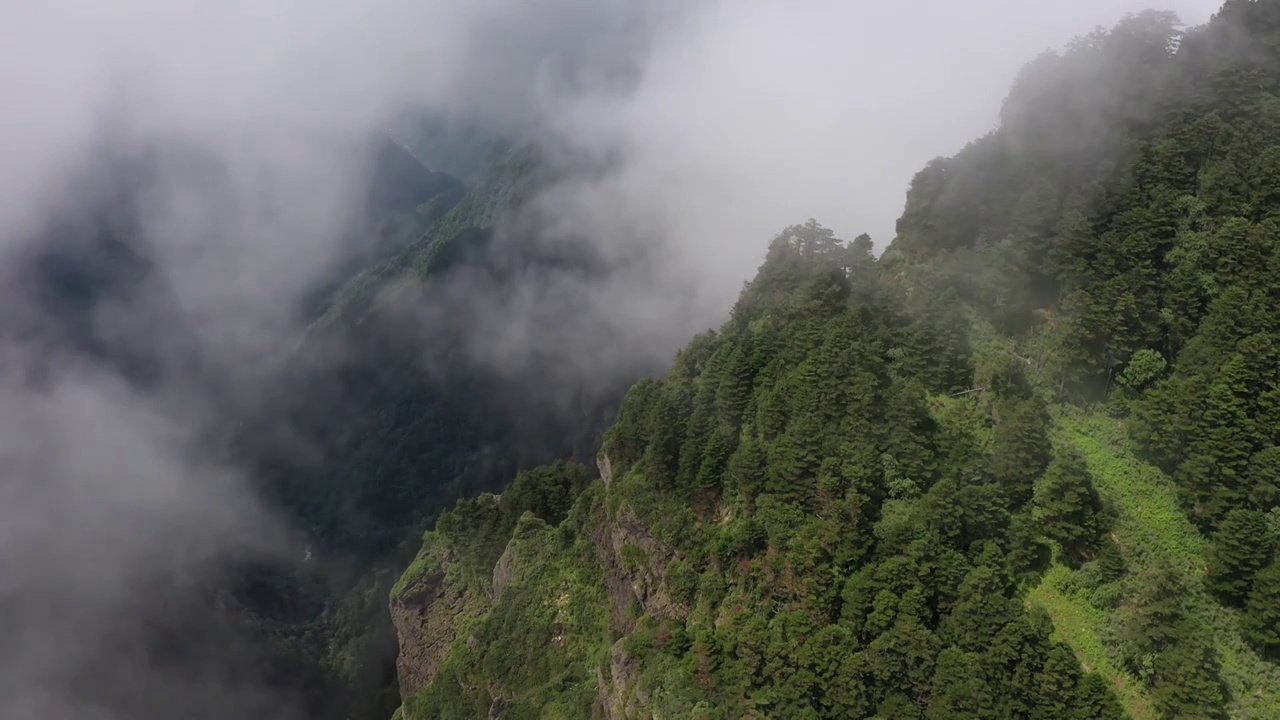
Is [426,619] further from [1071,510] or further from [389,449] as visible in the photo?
[389,449]

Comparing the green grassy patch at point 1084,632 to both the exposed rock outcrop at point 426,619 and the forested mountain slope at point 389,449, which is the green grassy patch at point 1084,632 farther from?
the forested mountain slope at point 389,449

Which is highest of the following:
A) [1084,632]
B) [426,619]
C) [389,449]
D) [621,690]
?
[389,449]

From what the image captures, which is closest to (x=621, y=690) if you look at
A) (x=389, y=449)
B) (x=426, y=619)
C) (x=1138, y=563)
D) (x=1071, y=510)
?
(x=1071, y=510)

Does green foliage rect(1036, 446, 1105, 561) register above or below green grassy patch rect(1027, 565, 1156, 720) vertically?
above

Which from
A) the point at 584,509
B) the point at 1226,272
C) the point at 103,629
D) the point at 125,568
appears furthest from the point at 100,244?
the point at 1226,272

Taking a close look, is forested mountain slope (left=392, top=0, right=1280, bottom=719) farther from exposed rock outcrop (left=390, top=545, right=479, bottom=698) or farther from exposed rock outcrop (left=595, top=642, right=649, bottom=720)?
exposed rock outcrop (left=390, top=545, right=479, bottom=698)

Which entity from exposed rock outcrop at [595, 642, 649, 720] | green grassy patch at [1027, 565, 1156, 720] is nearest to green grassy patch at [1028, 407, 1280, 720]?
green grassy patch at [1027, 565, 1156, 720]

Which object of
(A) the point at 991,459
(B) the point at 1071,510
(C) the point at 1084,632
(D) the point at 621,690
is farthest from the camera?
(D) the point at 621,690

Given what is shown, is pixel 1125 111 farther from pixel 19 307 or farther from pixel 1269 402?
pixel 19 307
